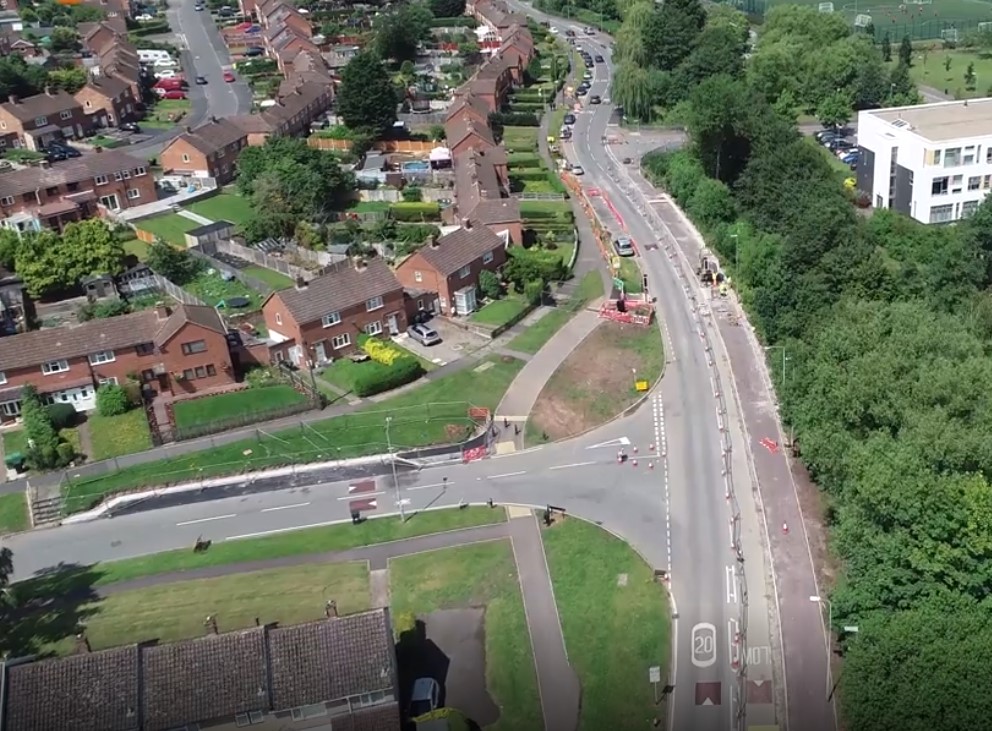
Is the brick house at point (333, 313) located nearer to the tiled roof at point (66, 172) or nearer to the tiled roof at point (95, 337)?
the tiled roof at point (95, 337)

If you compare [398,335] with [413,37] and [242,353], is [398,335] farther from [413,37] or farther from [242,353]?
Result: [413,37]

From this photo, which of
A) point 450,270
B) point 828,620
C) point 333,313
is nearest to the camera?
point 828,620

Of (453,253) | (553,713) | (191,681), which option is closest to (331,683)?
(191,681)

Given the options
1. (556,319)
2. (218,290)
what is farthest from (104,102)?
(556,319)

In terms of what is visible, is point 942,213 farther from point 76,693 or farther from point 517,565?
point 76,693

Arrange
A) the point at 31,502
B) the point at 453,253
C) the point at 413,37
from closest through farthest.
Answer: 1. the point at 31,502
2. the point at 453,253
3. the point at 413,37

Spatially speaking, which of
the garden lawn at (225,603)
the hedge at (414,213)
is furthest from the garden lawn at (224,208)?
the garden lawn at (225,603)
